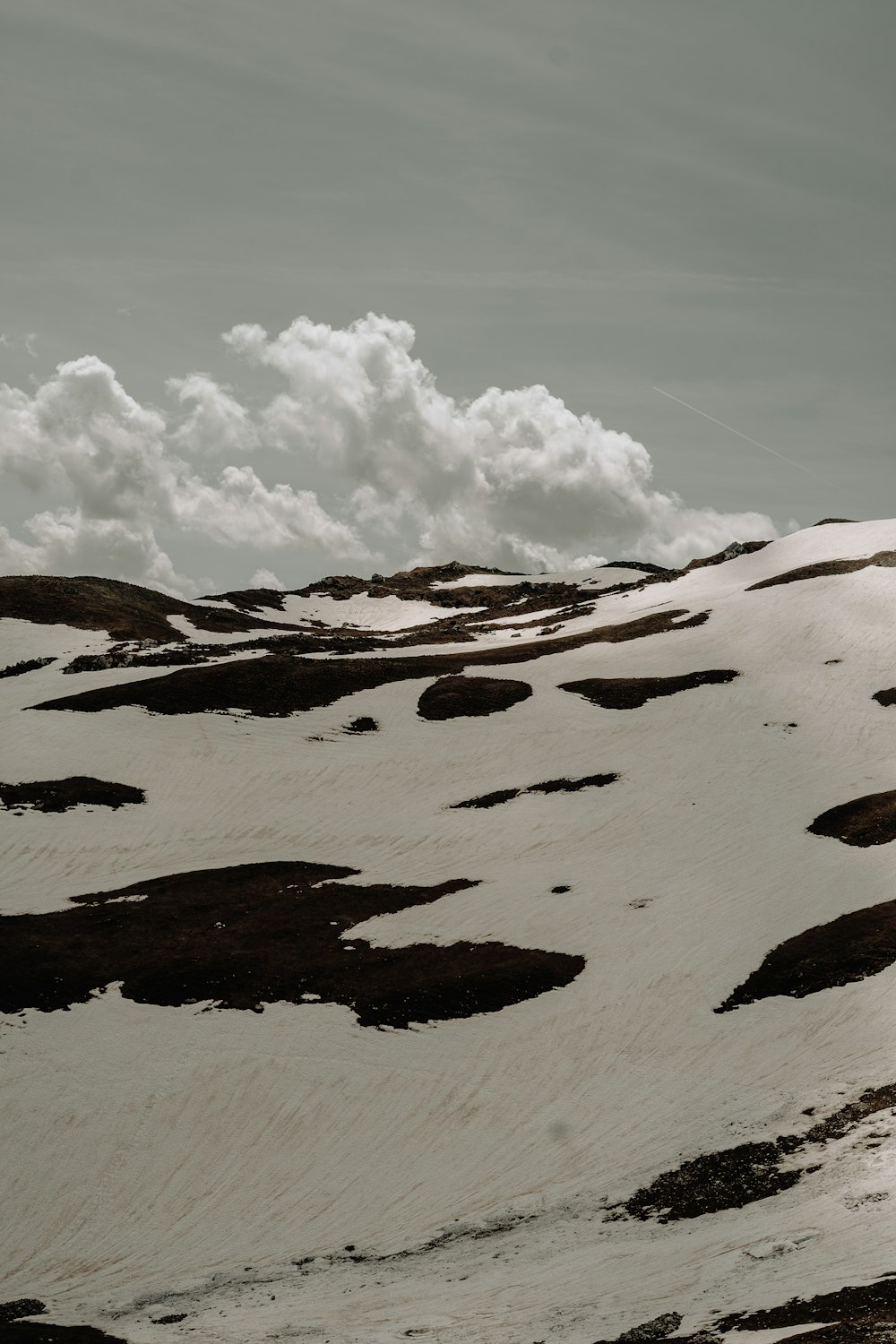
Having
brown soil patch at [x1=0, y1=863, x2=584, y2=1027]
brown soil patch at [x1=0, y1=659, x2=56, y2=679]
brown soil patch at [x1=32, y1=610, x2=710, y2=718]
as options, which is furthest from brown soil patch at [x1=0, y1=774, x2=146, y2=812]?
brown soil patch at [x1=0, y1=659, x2=56, y2=679]

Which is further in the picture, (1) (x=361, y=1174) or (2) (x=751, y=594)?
(2) (x=751, y=594)

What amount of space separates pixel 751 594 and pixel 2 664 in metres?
60.6

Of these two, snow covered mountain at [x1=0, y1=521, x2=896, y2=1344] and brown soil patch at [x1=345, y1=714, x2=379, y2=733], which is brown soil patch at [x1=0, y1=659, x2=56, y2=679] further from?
brown soil patch at [x1=345, y1=714, x2=379, y2=733]

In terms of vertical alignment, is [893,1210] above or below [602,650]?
below

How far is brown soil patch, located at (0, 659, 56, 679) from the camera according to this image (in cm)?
7312

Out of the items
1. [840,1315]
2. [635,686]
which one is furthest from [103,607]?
[840,1315]

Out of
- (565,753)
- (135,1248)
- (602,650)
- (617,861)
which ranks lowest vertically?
(135,1248)

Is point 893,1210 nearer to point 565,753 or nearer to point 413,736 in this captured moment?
point 565,753

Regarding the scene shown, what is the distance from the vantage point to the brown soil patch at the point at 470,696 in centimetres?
6381

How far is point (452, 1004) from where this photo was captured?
3353 cm

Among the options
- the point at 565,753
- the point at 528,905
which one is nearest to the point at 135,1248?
the point at 528,905

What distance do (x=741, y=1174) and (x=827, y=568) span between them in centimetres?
7014

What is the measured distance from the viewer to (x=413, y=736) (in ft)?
199

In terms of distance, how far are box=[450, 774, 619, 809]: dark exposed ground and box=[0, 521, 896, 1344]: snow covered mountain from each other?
43 centimetres
